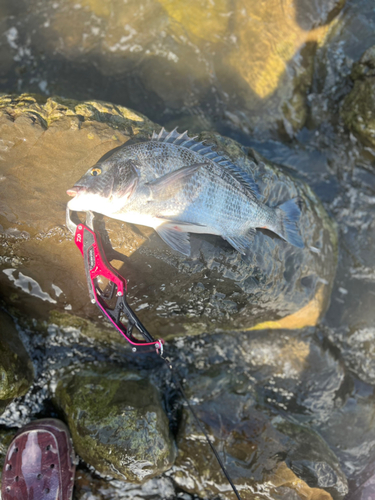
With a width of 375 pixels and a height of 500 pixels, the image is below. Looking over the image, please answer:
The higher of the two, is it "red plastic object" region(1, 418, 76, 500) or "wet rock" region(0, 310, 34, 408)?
"wet rock" region(0, 310, 34, 408)

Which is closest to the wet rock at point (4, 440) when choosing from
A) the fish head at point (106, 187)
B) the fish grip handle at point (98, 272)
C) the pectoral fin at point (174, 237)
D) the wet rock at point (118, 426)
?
the wet rock at point (118, 426)

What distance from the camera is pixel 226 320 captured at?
497cm

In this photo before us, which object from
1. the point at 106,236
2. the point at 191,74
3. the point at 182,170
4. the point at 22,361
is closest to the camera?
the point at 182,170

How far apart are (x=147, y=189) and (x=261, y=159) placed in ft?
7.16

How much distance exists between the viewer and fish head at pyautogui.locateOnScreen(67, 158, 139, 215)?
349 centimetres

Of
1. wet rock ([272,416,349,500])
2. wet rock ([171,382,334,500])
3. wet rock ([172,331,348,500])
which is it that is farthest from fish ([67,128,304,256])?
wet rock ([272,416,349,500])

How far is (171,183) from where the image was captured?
11.9 feet

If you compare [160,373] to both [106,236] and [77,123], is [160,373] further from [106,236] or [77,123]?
[77,123]

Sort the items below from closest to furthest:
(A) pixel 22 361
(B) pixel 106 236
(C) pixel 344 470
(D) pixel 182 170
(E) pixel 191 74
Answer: (D) pixel 182 170 → (B) pixel 106 236 → (A) pixel 22 361 → (C) pixel 344 470 → (E) pixel 191 74

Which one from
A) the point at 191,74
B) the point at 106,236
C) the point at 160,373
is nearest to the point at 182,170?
the point at 106,236

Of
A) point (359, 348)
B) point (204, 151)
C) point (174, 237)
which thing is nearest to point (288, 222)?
point (204, 151)

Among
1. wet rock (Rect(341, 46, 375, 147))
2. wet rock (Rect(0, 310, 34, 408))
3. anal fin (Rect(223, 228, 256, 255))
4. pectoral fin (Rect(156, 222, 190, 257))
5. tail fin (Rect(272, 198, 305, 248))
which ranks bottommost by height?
wet rock (Rect(0, 310, 34, 408))

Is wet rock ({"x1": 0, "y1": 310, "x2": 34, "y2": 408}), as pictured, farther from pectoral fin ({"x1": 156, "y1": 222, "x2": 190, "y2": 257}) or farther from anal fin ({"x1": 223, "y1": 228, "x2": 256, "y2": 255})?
anal fin ({"x1": 223, "y1": 228, "x2": 256, "y2": 255})

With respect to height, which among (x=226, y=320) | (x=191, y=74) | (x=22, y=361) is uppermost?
(x=191, y=74)
